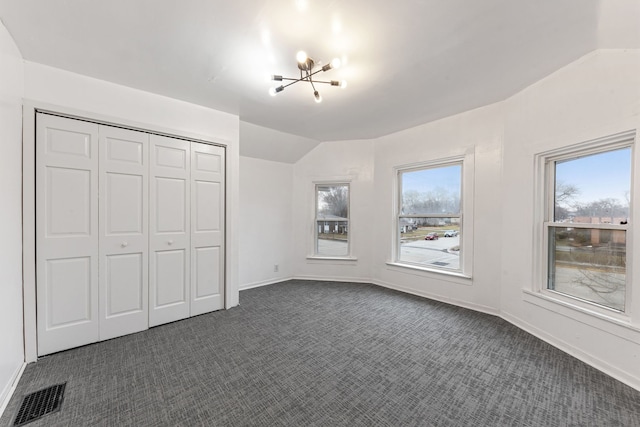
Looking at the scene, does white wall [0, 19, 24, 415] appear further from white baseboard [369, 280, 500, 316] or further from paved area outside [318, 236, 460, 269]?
paved area outside [318, 236, 460, 269]

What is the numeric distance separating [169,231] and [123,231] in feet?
1.36

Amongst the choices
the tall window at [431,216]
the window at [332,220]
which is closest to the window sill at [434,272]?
the tall window at [431,216]

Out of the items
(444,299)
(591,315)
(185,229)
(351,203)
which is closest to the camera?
(591,315)

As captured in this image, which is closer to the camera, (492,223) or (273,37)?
(273,37)

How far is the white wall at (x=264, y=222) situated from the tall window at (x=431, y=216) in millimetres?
1950

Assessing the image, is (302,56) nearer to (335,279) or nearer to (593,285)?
(593,285)

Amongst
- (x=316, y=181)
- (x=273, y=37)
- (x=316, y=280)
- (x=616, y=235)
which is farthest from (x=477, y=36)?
(x=316, y=280)

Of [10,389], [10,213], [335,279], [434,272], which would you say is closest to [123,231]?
[10,213]

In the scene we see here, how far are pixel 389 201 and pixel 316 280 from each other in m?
1.88

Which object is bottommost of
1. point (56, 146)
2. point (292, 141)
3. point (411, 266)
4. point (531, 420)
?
point (531, 420)

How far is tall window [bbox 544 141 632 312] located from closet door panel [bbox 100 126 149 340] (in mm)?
4154

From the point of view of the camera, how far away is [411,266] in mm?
→ 3986

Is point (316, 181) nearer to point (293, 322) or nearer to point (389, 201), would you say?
point (389, 201)

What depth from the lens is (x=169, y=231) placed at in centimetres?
290
